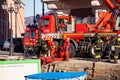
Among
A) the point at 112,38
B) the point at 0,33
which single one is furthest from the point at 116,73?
the point at 0,33

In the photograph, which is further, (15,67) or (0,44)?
(0,44)

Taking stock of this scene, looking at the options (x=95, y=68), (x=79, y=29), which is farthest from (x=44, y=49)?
(x=79, y=29)

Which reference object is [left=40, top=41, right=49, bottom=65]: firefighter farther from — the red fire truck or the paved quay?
the red fire truck

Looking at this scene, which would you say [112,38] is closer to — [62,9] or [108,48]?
[108,48]

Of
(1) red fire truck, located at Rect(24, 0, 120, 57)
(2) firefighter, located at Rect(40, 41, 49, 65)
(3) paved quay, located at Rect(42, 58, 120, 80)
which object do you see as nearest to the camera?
(3) paved quay, located at Rect(42, 58, 120, 80)

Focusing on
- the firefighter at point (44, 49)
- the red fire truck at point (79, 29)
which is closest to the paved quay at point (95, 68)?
the firefighter at point (44, 49)

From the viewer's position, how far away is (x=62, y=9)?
3459 cm

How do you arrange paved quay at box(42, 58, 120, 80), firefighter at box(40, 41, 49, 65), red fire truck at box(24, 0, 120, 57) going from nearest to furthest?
paved quay at box(42, 58, 120, 80), firefighter at box(40, 41, 49, 65), red fire truck at box(24, 0, 120, 57)

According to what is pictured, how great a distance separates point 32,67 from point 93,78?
8712 mm

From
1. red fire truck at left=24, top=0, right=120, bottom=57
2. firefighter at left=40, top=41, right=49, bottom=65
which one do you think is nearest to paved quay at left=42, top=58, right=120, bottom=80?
firefighter at left=40, top=41, right=49, bottom=65

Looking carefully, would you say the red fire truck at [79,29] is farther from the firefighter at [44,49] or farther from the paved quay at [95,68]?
the paved quay at [95,68]

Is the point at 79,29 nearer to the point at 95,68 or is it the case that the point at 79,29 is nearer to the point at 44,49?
the point at 44,49

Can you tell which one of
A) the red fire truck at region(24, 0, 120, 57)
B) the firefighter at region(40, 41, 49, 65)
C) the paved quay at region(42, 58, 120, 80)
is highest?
the red fire truck at region(24, 0, 120, 57)

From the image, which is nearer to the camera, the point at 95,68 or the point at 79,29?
the point at 95,68
